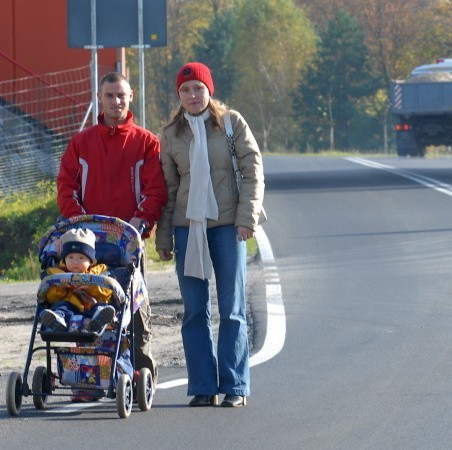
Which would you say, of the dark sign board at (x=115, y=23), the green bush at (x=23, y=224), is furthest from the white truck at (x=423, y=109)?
the dark sign board at (x=115, y=23)

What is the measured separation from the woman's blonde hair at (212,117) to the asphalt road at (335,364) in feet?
5.12

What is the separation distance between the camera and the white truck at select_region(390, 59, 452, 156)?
1619 inches

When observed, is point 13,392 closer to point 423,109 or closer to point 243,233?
point 243,233

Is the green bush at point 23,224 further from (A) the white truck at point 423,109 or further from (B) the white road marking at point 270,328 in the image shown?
(A) the white truck at point 423,109

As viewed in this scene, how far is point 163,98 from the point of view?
96.4 metres

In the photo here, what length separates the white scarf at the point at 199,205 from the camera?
8.02 meters

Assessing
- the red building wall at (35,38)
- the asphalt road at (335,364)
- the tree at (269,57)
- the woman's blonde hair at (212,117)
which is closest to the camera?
the asphalt road at (335,364)

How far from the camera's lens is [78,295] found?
782 cm

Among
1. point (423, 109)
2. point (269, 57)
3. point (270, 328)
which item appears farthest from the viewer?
point (269, 57)

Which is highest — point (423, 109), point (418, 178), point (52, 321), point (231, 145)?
point (231, 145)

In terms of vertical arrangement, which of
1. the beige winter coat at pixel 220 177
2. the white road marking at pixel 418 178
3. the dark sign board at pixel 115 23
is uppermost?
the dark sign board at pixel 115 23

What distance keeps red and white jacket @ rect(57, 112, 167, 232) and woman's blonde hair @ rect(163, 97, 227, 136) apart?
164 mm

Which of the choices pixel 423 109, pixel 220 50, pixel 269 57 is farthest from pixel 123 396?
pixel 269 57

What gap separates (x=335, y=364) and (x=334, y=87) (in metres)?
86.9
